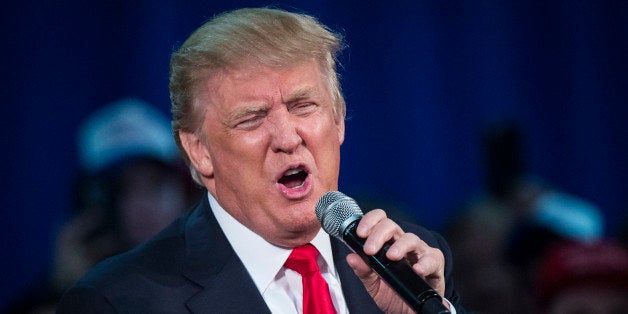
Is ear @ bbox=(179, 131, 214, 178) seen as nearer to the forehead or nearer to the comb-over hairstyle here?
the comb-over hairstyle

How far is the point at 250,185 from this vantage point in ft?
6.63

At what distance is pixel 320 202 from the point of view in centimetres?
180

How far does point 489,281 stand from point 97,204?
1432 millimetres

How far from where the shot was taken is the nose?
1.98 meters

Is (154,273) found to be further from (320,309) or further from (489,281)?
(489,281)

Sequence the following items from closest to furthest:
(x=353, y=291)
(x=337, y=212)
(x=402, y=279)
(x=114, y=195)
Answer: (x=402, y=279) → (x=337, y=212) → (x=353, y=291) → (x=114, y=195)

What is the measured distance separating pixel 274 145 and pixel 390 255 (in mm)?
480

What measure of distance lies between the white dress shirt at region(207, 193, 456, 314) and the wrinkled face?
0.03 meters

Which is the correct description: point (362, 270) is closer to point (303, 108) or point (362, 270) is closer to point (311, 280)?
point (311, 280)

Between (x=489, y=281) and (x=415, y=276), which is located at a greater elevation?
(x=415, y=276)

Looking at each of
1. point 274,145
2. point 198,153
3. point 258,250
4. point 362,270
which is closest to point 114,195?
point 198,153

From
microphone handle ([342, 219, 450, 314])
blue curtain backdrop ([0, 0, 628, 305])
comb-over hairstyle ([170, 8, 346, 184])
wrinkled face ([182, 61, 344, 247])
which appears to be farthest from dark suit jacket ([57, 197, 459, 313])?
blue curtain backdrop ([0, 0, 628, 305])

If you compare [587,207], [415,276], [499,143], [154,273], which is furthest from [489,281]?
[415,276]

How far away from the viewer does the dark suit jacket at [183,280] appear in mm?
1926
